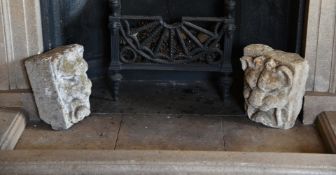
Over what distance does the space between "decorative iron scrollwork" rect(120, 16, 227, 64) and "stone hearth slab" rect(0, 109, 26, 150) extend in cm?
51

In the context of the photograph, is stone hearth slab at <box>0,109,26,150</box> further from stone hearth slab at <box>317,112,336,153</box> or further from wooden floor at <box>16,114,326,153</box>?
stone hearth slab at <box>317,112,336,153</box>

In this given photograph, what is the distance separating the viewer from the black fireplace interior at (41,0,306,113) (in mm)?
2506

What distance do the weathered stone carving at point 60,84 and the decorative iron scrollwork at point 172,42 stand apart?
0.26 meters

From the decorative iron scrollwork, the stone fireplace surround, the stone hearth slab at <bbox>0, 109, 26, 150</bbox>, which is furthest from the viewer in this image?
the decorative iron scrollwork

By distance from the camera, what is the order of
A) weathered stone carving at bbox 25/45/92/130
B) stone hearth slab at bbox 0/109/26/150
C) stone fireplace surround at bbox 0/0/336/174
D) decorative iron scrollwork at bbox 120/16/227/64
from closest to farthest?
stone fireplace surround at bbox 0/0/336/174
stone hearth slab at bbox 0/109/26/150
weathered stone carving at bbox 25/45/92/130
decorative iron scrollwork at bbox 120/16/227/64

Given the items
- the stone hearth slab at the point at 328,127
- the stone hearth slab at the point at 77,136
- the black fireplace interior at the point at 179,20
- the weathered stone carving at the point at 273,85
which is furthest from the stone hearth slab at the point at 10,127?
the stone hearth slab at the point at 328,127

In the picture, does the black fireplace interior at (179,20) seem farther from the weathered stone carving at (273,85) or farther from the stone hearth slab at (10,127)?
the stone hearth slab at (10,127)

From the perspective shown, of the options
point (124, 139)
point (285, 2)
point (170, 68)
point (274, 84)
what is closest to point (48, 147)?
point (124, 139)

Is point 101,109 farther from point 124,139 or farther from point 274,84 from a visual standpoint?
point 274,84

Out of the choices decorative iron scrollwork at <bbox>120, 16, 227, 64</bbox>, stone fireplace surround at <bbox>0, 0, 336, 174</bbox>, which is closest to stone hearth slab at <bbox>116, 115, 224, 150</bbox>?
stone fireplace surround at <bbox>0, 0, 336, 174</bbox>

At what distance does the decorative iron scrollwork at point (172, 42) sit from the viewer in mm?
2434

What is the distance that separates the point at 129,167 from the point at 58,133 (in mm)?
439

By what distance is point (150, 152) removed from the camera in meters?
2.04

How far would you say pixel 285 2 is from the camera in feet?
8.18
